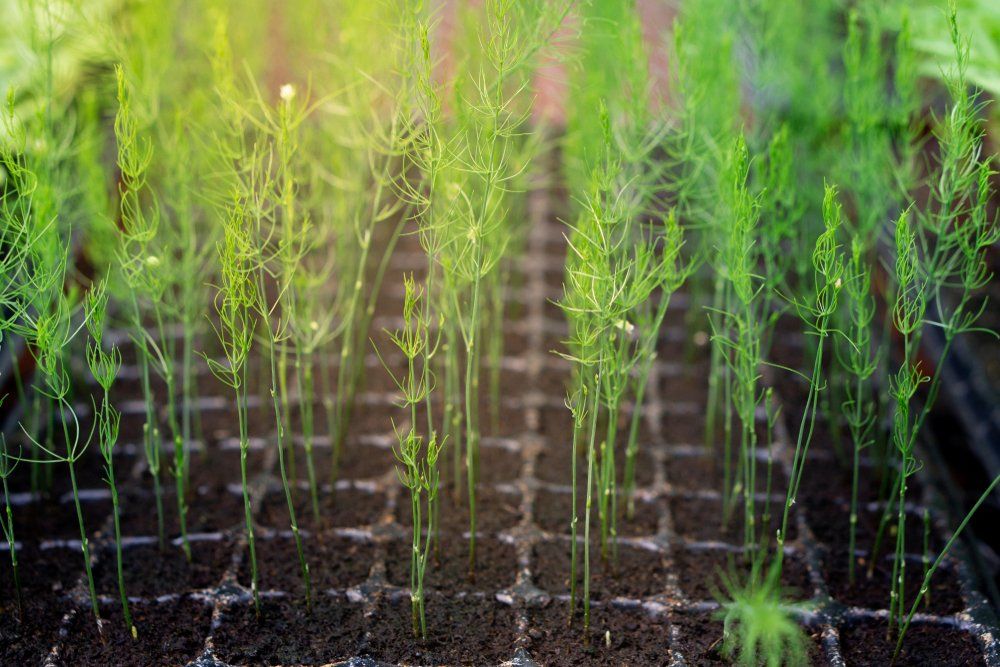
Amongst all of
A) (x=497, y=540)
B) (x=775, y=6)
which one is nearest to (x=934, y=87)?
(x=775, y=6)

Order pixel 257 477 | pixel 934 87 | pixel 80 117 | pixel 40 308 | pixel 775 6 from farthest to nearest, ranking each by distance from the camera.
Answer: pixel 934 87 → pixel 80 117 → pixel 775 6 → pixel 257 477 → pixel 40 308

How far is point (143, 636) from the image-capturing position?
1.50 m

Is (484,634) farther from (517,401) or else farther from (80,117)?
(80,117)

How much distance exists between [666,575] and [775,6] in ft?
4.33

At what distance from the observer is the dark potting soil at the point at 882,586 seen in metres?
1.60

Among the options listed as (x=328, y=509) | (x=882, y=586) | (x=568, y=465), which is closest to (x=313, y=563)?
(x=328, y=509)

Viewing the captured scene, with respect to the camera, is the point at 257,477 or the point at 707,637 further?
the point at 257,477

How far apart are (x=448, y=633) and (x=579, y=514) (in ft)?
1.26

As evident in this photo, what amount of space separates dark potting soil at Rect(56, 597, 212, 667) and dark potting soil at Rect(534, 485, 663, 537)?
0.60m

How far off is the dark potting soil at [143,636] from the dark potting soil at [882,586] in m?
0.99

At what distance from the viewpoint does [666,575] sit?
1.66 metres

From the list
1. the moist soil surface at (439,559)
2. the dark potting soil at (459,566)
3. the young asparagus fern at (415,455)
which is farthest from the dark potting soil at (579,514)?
the young asparagus fern at (415,455)

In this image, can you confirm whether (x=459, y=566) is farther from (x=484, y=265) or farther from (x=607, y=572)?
(x=484, y=265)

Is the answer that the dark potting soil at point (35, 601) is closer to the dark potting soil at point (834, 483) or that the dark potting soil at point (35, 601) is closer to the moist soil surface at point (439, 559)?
the moist soil surface at point (439, 559)
